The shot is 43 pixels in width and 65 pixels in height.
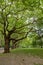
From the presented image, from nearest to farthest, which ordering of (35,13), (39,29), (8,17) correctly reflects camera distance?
(35,13) → (8,17) → (39,29)

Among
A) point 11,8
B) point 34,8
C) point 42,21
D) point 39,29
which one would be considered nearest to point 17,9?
point 11,8

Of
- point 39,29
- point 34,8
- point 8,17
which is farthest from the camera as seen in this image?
point 39,29

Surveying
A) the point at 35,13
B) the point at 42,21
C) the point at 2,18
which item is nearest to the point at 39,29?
the point at 42,21

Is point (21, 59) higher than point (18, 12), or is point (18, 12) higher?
point (18, 12)

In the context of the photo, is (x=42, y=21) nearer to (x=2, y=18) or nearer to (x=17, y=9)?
(x=17, y=9)

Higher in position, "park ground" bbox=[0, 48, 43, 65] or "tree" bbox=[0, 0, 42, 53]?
"tree" bbox=[0, 0, 42, 53]

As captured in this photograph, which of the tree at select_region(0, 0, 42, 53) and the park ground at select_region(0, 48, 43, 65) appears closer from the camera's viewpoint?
the park ground at select_region(0, 48, 43, 65)

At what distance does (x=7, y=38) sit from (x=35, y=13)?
5.64m

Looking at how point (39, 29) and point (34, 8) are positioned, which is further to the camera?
point (39, 29)

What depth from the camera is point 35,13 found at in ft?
70.7

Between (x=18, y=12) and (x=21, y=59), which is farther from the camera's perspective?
(x=18, y=12)

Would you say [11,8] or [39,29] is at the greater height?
[11,8]

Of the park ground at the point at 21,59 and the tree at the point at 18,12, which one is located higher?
the tree at the point at 18,12

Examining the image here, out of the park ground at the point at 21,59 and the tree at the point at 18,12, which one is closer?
the park ground at the point at 21,59
